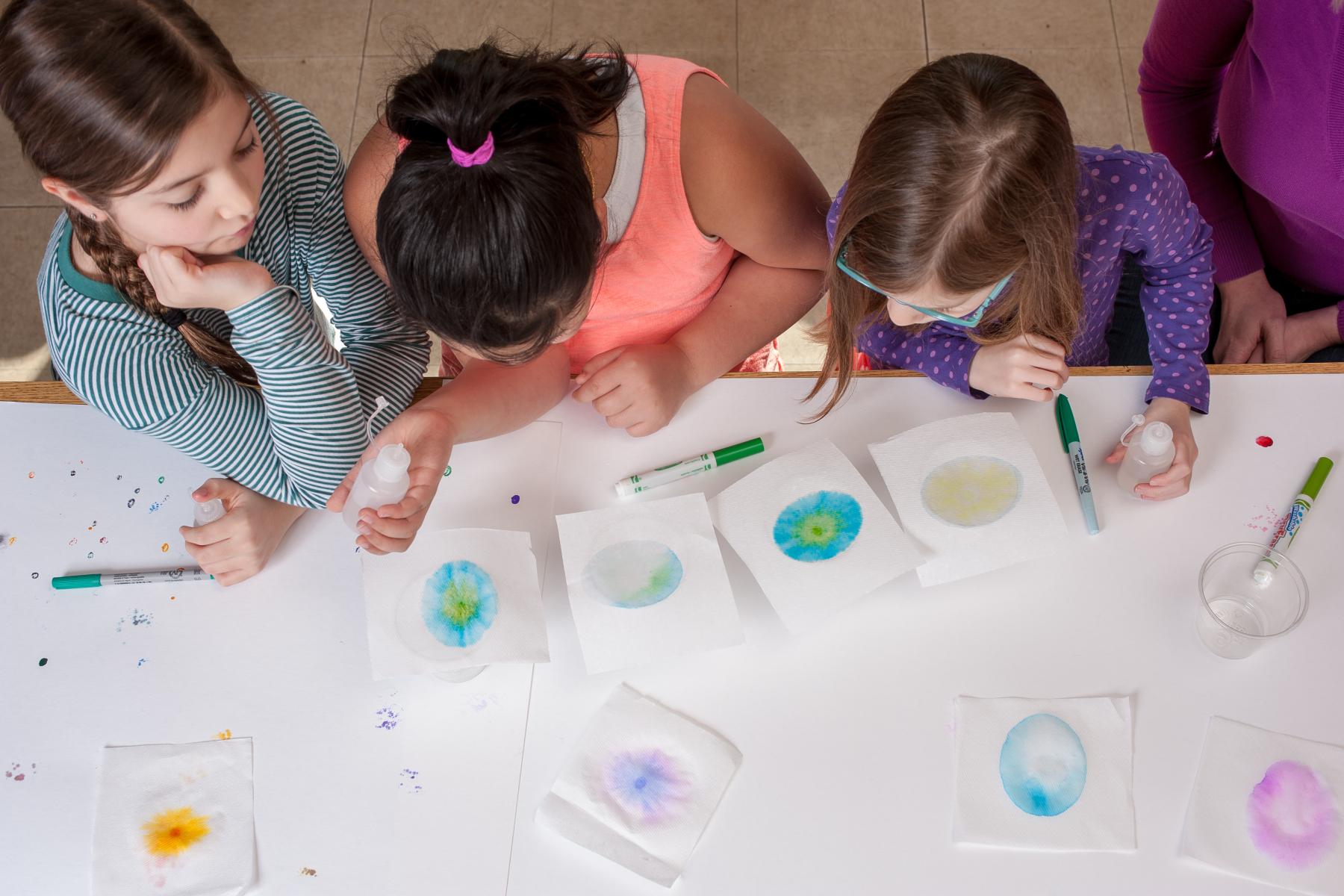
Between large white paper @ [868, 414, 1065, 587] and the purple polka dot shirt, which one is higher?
the purple polka dot shirt

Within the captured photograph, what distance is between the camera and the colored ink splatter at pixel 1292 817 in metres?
0.74

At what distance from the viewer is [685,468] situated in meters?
0.94

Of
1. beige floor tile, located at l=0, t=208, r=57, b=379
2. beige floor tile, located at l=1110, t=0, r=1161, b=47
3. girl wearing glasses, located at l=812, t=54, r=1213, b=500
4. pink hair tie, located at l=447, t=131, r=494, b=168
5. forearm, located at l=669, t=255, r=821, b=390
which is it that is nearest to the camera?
pink hair tie, located at l=447, t=131, r=494, b=168

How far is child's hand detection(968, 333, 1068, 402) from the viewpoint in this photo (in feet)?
3.03

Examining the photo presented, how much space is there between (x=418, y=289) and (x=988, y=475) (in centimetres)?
54

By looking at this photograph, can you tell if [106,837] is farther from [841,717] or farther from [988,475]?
[988,475]

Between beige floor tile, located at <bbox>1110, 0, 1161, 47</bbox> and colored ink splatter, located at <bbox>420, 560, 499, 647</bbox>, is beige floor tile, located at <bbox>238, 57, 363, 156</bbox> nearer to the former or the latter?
colored ink splatter, located at <bbox>420, 560, 499, 647</bbox>

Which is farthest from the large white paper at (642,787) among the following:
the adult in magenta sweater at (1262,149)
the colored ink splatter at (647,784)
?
the adult in magenta sweater at (1262,149)

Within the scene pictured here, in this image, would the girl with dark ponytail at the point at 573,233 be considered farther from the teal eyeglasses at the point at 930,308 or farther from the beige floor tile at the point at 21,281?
the beige floor tile at the point at 21,281

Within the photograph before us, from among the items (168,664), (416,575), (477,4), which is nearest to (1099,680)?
(416,575)

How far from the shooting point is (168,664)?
2.86ft

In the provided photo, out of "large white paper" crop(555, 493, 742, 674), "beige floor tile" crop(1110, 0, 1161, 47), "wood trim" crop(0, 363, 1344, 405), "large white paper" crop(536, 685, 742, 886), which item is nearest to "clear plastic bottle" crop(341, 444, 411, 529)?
"large white paper" crop(555, 493, 742, 674)

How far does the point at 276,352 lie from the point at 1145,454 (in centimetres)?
80

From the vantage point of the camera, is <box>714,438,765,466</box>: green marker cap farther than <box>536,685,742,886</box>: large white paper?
Yes
